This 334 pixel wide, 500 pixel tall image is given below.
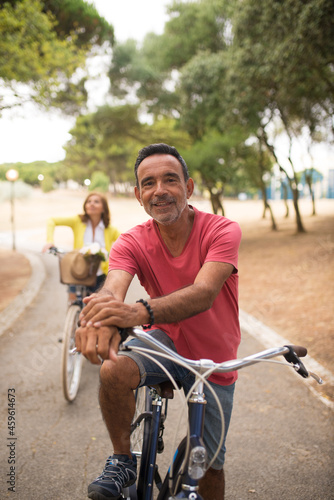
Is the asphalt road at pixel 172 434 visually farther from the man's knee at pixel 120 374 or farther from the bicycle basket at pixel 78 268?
the bicycle basket at pixel 78 268

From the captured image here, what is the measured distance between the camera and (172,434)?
3.46 metres

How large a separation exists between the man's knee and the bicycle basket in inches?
102

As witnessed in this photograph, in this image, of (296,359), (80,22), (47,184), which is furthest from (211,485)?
(47,184)

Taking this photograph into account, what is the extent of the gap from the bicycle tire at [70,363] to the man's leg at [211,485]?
7.08ft

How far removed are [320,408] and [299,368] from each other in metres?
2.55

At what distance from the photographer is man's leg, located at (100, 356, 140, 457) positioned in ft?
6.09

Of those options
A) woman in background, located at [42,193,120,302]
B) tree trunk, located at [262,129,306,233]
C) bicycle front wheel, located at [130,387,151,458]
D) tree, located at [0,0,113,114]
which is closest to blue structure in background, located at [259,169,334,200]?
tree trunk, located at [262,129,306,233]

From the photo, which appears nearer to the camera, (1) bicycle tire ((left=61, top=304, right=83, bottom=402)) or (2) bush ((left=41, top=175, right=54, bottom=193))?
(1) bicycle tire ((left=61, top=304, right=83, bottom=402))

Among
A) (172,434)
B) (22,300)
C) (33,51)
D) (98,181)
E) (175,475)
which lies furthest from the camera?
(98,181)

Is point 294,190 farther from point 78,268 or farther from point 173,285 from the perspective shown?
point 173,285

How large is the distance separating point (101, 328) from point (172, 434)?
2.47m

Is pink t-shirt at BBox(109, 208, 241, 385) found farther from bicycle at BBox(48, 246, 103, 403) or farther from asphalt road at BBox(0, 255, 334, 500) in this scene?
bicycle at BBox(48, 246, 103, 403)

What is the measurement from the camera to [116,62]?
19.8 m

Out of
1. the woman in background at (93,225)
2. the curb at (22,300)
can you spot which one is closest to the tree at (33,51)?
the curb at (22,300)
